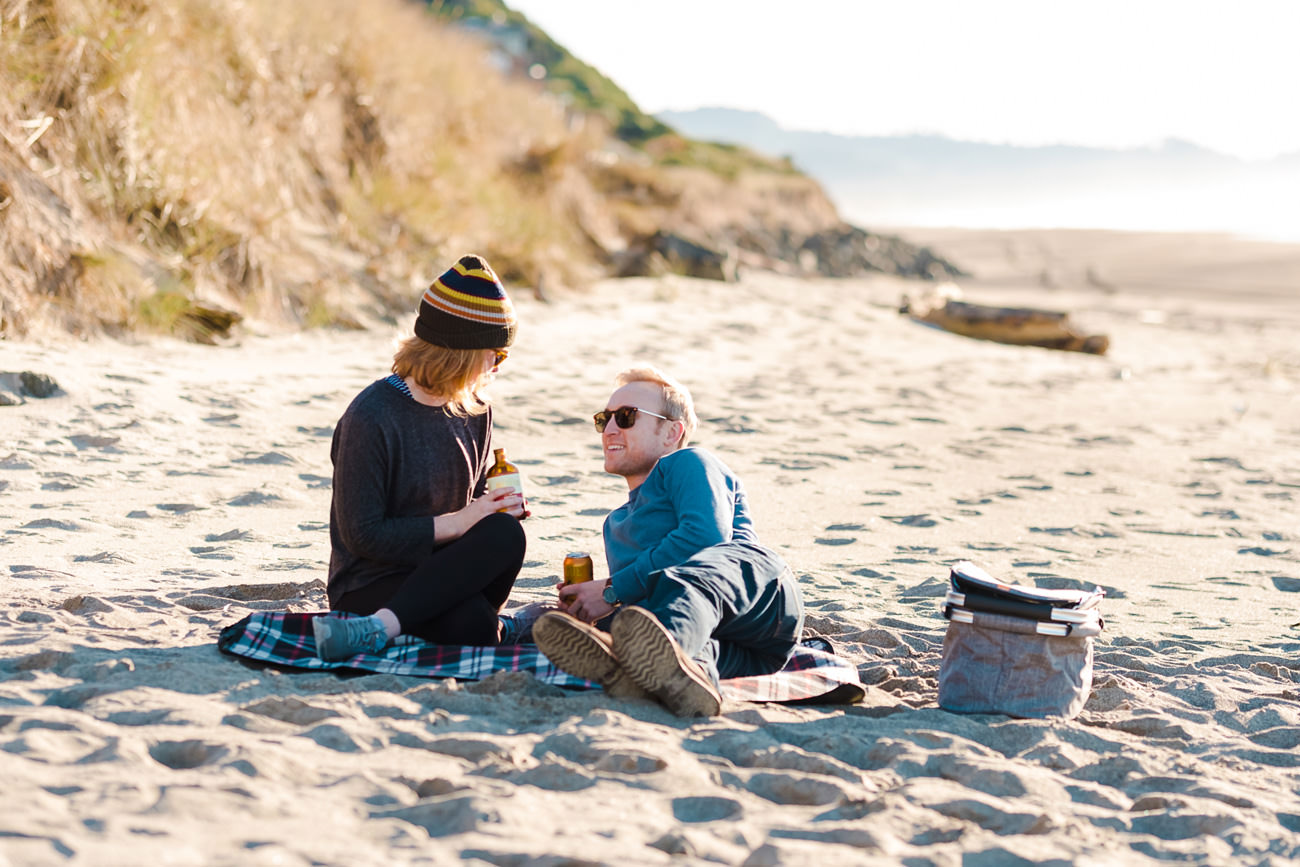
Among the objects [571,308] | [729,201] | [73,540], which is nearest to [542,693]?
[73,540]

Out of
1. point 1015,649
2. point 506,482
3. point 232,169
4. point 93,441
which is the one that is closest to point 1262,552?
point 1015,649

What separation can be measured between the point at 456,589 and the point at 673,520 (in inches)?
27.1

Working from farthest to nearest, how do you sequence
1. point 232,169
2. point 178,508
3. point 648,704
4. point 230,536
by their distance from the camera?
point 232,169, point 178,508, point 230,536, point 648,704

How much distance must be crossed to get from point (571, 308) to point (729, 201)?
16.7m

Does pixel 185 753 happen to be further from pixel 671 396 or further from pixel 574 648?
pixel 671 396

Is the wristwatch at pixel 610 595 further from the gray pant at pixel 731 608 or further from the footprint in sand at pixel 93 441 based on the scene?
the footprint in sand at pixel 93 441

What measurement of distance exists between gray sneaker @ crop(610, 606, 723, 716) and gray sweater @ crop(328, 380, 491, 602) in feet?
2.61

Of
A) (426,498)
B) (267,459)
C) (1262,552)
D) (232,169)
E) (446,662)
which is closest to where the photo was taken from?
(446,662)

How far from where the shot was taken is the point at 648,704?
11.0 ft

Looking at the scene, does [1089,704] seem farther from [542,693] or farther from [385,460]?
[385,460]

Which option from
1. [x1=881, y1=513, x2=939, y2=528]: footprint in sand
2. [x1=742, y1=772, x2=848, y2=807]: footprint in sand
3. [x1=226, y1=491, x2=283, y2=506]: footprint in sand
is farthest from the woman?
[x1=881, y1=513, x2=939, y2=528]: footprint in sand

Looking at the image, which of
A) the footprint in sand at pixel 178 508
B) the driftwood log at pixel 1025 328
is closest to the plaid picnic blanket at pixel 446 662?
the footprint in sand at pixel 178 508

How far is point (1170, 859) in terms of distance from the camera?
268cm

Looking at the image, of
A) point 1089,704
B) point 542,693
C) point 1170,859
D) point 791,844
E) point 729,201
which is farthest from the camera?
point 729,201
